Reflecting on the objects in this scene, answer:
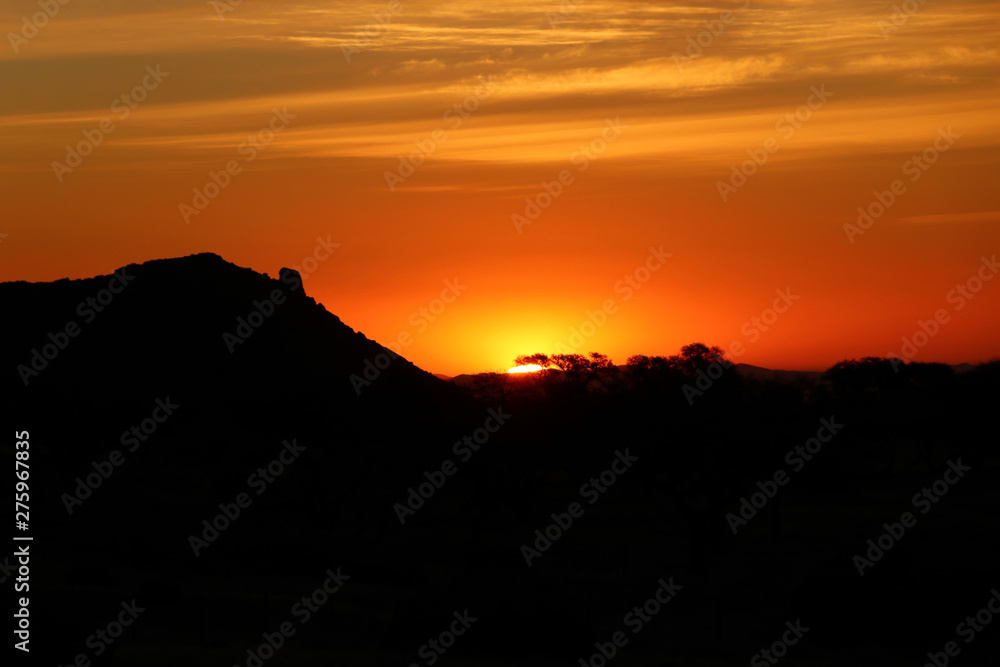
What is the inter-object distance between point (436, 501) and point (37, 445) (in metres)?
26.4

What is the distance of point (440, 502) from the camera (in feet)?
215

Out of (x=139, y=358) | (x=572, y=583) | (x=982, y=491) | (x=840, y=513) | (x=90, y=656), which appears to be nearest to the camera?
(x=90, y=656)

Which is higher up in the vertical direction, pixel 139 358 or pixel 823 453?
pixel 139 358

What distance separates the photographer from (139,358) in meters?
85.9

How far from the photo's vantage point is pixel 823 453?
191 feet

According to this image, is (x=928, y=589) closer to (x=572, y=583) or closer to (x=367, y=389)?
(x=572, y=583)

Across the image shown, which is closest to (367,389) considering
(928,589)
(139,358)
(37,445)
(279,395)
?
(279,395)

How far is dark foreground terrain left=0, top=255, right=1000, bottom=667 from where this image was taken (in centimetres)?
2945

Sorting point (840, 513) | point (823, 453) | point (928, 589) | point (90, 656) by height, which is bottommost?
point (840, 513)

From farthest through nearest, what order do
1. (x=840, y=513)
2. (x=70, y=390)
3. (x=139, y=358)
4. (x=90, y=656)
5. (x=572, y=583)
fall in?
(x=139, y=358)
(x=70, y=390)
(x=840, y=513)
(x=572, y=583)
(x=90, y=656)

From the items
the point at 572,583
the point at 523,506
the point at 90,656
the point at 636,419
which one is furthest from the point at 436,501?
the point at 90,656

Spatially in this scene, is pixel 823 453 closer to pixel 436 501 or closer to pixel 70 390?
pixel 436 501

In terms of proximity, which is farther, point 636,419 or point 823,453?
point 823,453

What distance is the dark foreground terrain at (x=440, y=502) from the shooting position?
29.5 metres
